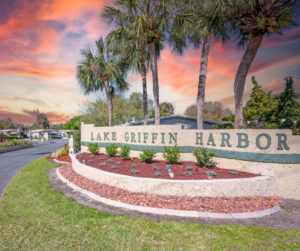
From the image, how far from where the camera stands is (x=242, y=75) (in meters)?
8.83

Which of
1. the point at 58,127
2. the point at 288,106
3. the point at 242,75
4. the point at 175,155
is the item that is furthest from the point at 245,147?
the point at 58,127

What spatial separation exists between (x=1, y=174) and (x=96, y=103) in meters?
17.1

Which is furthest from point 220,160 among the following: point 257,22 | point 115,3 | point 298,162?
point 115,3

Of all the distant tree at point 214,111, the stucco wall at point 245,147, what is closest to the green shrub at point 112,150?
the stucco wall at point 245,147

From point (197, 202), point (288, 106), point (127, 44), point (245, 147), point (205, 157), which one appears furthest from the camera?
point (127, 44)

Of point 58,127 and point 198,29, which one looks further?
point 58,127

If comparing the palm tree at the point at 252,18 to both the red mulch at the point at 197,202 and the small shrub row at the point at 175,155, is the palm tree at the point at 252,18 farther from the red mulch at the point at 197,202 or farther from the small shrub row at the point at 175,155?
the red mulch at the point at 197,202

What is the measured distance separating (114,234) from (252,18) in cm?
1016

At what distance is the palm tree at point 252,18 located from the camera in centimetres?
735

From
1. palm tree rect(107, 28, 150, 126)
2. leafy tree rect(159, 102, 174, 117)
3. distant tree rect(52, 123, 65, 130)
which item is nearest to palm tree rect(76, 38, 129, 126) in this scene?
palm tree rect(107, 28, 150, 126)

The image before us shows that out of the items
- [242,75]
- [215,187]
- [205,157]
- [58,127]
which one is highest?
[242,75]

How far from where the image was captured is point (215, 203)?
4648mm

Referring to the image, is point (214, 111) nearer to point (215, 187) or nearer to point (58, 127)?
point (215, 187)

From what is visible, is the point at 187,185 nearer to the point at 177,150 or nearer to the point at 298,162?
the point at 177,150
